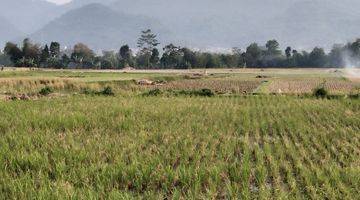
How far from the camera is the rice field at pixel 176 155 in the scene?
9539 mm

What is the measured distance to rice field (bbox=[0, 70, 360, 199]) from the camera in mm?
9539

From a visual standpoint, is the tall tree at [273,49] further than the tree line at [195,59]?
Yes

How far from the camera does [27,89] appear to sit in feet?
143

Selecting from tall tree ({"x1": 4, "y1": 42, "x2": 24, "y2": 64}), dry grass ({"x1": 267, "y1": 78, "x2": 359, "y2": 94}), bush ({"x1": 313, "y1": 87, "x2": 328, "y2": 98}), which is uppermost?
tall tree ({"x1": 4, "y1": 42, "x2": 24, "y2": 64})

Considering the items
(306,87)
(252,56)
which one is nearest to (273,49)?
(252,56)

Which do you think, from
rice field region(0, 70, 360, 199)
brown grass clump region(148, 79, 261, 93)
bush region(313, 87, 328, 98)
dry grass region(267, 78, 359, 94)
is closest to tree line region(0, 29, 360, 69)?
dry grass region(267, 78, 359, 94)

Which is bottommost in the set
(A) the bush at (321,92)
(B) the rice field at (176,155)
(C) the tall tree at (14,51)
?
(A) the bush at (321,92)

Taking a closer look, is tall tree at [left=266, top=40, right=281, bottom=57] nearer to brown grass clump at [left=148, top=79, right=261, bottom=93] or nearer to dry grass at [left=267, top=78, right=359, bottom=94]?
dry grass at [left=267, top=78, right=359, bottom=94]

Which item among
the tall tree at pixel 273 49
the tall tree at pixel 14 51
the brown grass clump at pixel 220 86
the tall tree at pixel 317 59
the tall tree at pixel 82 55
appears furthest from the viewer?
the tall tree at pixel 273 49

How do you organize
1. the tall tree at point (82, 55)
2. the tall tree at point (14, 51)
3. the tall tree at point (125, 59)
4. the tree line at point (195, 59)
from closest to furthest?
the tall tree at point (14, 51) < the tree line at point (195, 59) < the tall tree at point (125, 59) < the tall tree at point (82, 55)

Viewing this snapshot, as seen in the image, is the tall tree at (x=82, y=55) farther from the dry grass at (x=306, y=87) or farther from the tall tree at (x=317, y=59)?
the dry grass at (x=306, y=87)

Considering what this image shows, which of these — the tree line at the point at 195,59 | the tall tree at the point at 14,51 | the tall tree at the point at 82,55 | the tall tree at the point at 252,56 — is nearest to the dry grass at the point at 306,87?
the tall tree at the point at 14,51

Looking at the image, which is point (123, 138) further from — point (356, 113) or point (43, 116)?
point (356, 113)

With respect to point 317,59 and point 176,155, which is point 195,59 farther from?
point 176,155
